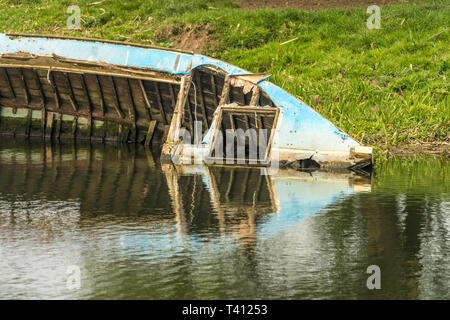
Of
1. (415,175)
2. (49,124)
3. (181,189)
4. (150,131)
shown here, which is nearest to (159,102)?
(150,131)

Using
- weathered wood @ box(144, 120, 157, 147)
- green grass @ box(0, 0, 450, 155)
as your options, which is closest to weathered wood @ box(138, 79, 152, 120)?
weathered wood @ box(144, 120, 157, 147)

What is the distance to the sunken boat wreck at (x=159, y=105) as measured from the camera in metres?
14.6

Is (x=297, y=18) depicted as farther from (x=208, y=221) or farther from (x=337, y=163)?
(x=208, y=221)

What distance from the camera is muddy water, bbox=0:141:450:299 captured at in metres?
7.59

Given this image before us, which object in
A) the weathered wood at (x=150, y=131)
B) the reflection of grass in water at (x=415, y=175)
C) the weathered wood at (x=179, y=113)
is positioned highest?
the weathered wood at (x=179, y=113)

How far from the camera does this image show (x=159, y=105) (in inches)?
689

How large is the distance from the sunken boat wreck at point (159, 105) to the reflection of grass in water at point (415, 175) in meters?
0.69

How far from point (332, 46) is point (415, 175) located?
821 cm

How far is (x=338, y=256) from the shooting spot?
Answer: 28.3 feet

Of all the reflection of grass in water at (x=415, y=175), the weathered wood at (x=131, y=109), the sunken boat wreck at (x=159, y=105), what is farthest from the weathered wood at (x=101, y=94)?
the reflection of grass in water at (x=415, y=175)

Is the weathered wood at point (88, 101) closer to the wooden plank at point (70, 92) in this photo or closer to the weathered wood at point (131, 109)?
the wooden plank at point (70, 92)

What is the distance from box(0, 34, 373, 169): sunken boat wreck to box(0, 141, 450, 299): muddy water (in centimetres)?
59
